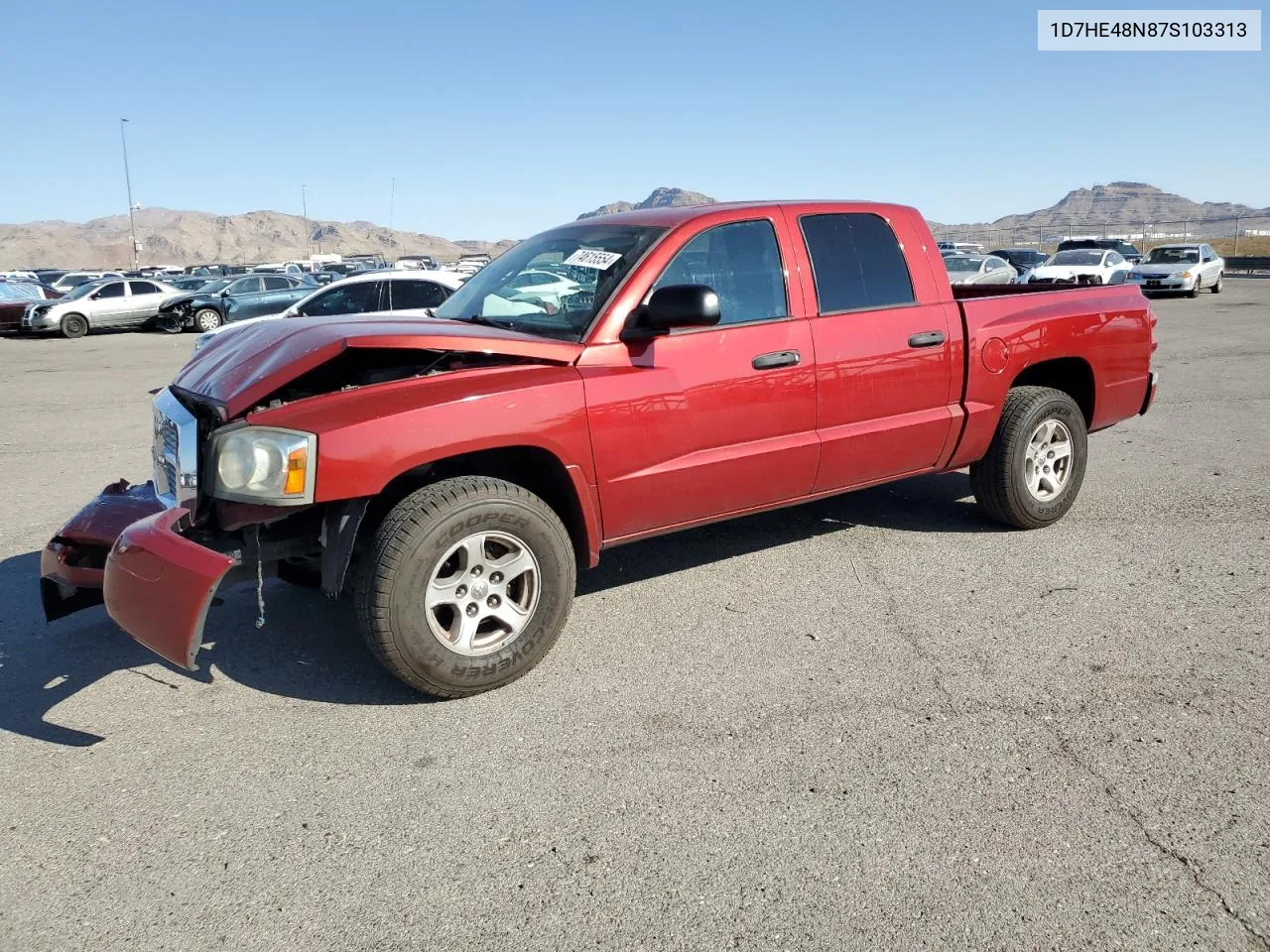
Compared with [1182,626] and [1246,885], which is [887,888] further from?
[1182,626]

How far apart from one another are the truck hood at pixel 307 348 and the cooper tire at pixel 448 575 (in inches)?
21.9

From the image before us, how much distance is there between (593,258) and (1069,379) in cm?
323

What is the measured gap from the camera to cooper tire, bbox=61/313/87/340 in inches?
984

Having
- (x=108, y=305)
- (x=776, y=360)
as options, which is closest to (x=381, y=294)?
(x=776, y=360)

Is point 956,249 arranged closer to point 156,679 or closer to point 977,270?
point 977,270

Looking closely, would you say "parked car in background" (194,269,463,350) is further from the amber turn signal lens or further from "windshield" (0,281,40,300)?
"windshield" (0,281,40,300)

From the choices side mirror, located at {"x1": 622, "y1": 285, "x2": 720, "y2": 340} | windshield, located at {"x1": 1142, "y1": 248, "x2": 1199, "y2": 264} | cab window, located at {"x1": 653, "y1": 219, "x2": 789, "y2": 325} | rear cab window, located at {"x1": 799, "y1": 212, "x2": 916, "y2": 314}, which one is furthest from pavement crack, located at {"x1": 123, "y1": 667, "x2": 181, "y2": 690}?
windshield, located at {"x1": 1142, "y1": 248, "x2": 1199, "y2": 264}

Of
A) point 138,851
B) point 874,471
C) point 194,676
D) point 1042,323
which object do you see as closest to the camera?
point 138,851

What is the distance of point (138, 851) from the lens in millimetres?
2902

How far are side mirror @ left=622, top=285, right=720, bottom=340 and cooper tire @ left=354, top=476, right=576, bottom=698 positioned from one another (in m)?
0.90

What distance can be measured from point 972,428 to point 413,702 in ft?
10.7

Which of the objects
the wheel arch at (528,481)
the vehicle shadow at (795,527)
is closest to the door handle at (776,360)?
the wheel arch at (528,481)

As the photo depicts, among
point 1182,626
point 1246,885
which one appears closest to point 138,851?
point 1246,885

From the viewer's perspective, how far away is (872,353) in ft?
15.7
